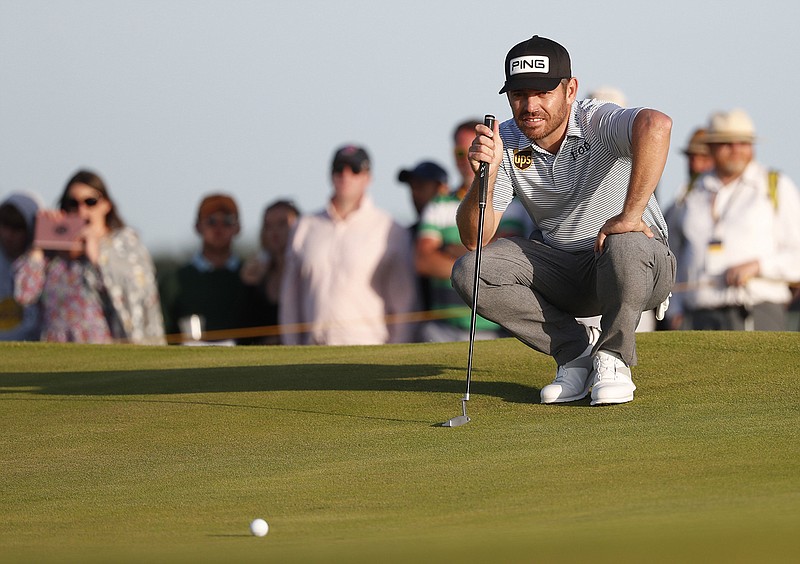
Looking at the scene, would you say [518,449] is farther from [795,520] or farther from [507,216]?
[507,216]

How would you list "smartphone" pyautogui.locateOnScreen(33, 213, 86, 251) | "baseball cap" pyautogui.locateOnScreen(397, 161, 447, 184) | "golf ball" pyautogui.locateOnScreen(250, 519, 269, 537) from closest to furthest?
"golf ball" pyautogui.locateOnScreen(250, 519, 269, 537)
"smartphone" pyautogui.locateOnScreen(33, 213, 86, 251)
"baseball cap" pyautogui.locateOnScreen(397, 161, 447, 184)

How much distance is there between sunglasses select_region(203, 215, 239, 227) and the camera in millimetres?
10766

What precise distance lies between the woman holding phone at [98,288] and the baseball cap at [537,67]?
4542 mm

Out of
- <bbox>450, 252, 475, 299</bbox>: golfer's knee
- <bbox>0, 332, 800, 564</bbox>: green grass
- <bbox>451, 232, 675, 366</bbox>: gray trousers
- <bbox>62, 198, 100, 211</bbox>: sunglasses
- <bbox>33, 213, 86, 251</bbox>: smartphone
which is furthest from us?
<bbox>62, 198, 100, 211</bbox>: sunglasses

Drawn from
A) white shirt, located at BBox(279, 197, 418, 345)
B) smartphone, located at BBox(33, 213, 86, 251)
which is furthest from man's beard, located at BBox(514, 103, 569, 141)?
smartphone, located at BBox(33, 213, 86, 251)

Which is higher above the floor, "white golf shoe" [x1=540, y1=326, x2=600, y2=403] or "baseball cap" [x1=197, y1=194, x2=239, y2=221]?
"baseball cap" [x1=197, y1=194, x2=239, y2=221]

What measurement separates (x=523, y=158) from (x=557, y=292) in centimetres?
66

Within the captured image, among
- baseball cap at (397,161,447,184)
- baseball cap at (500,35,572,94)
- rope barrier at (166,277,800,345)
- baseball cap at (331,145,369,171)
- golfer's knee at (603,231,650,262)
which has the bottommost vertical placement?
rope barrier at (166,277,800,345)

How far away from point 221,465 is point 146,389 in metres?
2.10

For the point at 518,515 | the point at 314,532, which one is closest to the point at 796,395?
the point at 518,515

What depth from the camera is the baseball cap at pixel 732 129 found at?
10.4m

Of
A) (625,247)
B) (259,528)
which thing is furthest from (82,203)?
(259,528)

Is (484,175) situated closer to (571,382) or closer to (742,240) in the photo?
(571,382)

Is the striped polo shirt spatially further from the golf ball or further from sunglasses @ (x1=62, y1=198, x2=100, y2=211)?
sunglasses @ (x1=62, y1=198, x2=100, y2=211)
